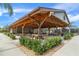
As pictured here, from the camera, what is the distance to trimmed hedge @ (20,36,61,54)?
803cm

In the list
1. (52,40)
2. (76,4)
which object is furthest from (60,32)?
(76,4)

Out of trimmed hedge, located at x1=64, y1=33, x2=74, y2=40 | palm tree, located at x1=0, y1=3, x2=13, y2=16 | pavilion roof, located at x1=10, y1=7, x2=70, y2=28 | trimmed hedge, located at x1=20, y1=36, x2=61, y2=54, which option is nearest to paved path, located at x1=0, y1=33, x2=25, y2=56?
trimmed hedge, located at x1=20, y1=36, x2=61, y2=54

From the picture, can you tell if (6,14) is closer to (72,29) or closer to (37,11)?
(37,11)

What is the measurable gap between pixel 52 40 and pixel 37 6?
1118mm

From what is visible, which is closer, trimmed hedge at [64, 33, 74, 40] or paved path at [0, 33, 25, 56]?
paved path at [0, 33, 25, 56]

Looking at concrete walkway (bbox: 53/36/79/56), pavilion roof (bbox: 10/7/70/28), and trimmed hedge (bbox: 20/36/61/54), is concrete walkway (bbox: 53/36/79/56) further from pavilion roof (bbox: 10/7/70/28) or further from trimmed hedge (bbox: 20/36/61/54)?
pavilion roof (bbox: 10/7/70/28)

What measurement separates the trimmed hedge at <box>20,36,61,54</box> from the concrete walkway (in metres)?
0.29

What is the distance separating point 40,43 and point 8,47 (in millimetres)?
934

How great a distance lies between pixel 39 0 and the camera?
812cm

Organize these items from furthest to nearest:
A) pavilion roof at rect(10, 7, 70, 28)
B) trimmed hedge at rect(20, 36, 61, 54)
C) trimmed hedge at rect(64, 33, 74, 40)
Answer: trimmed hedge at rect(64, 33, 74, 40)
pavilion roof at rect(10, 7, 70, 28)
trimmed hedge at rect(20, 36, 61, 54)

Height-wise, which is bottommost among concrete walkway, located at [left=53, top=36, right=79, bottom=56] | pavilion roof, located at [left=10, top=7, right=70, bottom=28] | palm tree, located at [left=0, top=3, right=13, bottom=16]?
concrete walkway, located at [left=53, top=36, right=79, bottom=56]

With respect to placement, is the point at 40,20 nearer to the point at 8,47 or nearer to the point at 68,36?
the point at 68,36

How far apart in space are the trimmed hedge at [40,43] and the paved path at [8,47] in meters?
0.23

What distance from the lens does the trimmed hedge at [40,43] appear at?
8.03m
